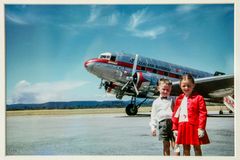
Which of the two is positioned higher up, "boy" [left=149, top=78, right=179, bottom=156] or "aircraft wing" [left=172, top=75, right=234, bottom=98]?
"aircraft wing" [left=172, top=75, right=234, bottom=98]

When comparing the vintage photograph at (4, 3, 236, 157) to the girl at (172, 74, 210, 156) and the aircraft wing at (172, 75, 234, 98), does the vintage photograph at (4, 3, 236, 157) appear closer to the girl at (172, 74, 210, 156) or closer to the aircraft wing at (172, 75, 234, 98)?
the aircraft wing at (172, 75, 234, 98)

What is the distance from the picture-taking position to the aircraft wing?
23.2 feet

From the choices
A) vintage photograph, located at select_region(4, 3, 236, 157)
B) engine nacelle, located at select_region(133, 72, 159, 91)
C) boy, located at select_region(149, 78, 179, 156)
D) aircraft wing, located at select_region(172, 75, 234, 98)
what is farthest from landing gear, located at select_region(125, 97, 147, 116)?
boy, located at select_region(149, 78, 179, 156)

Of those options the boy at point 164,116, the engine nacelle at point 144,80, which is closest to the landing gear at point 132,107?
the engine nacelle at point 144,80

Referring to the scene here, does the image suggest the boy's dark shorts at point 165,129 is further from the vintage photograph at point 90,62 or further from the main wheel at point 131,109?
the main wheel at point 131,109

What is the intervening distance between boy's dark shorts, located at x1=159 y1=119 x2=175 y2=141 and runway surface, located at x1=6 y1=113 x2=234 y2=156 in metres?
0.90

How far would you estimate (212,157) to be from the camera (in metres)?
5.95

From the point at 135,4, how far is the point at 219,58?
2.04 metres

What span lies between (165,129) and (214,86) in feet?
15.1

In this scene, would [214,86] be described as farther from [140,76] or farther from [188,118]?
[188,118]

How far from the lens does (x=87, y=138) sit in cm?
682

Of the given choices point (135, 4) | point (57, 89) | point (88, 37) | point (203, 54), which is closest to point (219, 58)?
point (203, 54)

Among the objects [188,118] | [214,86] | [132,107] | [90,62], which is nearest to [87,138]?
[90,62]

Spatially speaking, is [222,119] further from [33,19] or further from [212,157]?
[33,19]
